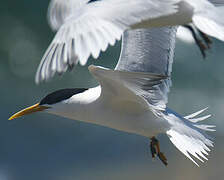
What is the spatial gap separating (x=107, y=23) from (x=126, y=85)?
499mm

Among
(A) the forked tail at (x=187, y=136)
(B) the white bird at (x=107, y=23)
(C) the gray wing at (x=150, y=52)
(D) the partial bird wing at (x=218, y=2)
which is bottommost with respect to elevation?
(A) the forked tail at (x=187, y=136)

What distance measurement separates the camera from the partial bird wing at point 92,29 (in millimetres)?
1565

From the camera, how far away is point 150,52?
2.51 metres

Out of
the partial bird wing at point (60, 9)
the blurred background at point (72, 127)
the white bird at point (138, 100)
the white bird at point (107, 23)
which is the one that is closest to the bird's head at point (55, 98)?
the white bird at point (138, 100)

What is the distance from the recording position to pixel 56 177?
13.7 feet

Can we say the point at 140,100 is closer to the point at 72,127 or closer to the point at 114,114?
A: the point at 114,114

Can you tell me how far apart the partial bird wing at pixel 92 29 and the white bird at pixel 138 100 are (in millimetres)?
321

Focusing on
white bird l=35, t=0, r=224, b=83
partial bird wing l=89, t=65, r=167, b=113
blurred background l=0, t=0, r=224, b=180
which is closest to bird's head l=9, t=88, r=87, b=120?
partial bird wing l=89, t=65, r=167, b=113

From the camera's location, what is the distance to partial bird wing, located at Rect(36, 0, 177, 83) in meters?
1.57

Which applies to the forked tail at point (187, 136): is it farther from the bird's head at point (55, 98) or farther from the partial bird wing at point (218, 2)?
the partial bird wing at point (218, 2)

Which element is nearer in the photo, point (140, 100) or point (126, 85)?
point (126, 85)

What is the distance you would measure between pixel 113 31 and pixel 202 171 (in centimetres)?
267

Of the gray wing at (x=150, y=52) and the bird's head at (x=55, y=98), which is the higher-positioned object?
the gray wing at (x=150, y=52)

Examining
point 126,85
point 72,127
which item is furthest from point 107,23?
point 72,127
